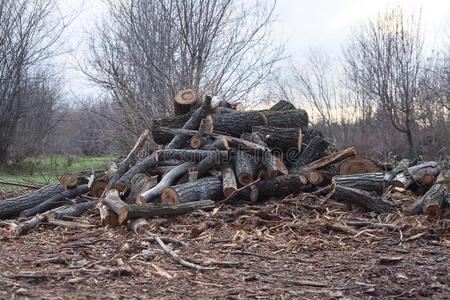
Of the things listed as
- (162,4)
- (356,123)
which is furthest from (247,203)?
(356,123)

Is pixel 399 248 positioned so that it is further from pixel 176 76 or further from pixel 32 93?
pixel 32 93

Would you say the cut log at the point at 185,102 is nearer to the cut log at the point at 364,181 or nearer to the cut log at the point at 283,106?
the cut log at the point at 283,106

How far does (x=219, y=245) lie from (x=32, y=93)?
68.7 ft

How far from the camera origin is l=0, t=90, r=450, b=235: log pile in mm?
5724

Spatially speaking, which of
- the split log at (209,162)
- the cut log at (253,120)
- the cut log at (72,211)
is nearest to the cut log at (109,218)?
the cut log at (72,211)

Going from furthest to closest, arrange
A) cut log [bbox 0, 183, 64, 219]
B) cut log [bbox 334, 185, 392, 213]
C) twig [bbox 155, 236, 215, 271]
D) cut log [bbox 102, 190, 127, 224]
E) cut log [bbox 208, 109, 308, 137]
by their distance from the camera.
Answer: cut log [bbox 208, 109, 308, 137] < cut log [bbox 0, 183, 64, 219] < cut log [bbox 334, 185, 392, 213] < cut log [bbox 102, 190, 127, 224] < twig [bbox 155, 236, 215, 271]

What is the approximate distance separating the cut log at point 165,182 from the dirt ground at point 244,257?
597 millimetres

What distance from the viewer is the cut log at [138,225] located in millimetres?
4969

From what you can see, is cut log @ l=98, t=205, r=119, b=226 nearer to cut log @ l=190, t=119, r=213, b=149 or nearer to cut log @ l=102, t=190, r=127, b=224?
cut log @ l=102, t=190, r=127, b=224

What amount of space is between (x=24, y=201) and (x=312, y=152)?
162 inches

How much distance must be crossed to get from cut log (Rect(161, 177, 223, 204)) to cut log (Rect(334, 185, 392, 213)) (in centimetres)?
151

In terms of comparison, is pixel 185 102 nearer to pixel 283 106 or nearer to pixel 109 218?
pixel 283 106

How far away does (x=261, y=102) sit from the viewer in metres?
14.6

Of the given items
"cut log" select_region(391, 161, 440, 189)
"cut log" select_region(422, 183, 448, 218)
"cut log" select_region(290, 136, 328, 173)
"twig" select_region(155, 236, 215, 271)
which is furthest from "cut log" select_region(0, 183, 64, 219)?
"cut log" select_region(422, 183, 448, 218)
